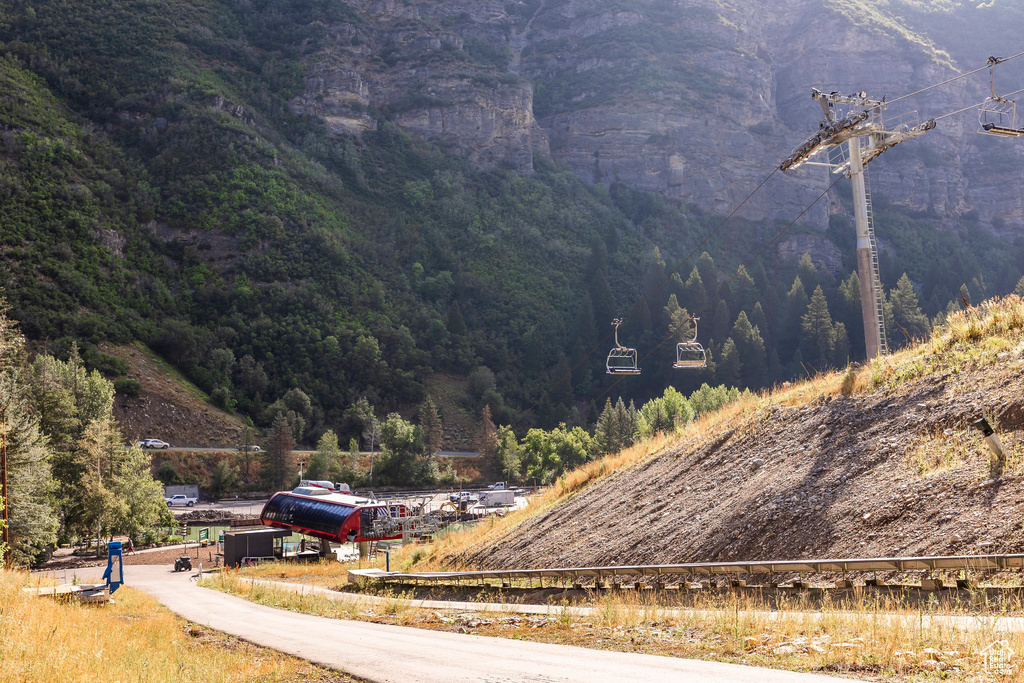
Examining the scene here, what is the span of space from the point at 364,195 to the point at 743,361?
7155cm

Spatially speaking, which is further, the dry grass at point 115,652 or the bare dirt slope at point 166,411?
the bare dirt slope at point 166,411

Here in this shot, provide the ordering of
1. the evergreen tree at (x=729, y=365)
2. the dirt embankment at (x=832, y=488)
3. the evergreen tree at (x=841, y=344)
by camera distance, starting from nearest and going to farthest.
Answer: the dirt embankment at (x=832, y=488)
the evergreen tree at (x=841, y=344)
the evergreen tree at (x=729, y=365)

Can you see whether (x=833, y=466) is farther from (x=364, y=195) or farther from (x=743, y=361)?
(x=364, y=195)

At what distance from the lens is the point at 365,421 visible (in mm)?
83062

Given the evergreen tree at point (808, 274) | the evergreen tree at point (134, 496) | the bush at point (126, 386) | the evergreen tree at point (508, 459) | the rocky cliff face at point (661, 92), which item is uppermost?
the rocky cliff face at point (661, 92)

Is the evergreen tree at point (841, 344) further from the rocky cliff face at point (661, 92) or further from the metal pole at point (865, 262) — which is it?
the metal pole at point (865, 262)

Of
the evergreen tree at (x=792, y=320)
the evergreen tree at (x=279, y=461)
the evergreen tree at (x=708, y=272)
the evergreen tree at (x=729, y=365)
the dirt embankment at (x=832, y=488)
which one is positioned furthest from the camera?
the evergreen tree at (x=708, y=272)

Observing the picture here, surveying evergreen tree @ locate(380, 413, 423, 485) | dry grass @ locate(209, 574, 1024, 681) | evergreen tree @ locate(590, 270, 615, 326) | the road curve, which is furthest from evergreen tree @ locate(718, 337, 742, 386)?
the road curve

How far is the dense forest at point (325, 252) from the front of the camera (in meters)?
88.4

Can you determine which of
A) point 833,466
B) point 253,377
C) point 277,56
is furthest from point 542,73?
point 833,466

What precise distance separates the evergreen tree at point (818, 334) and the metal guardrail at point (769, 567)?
329 ft

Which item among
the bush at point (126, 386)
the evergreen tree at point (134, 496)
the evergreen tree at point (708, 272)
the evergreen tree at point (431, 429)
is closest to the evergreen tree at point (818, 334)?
the evergreen tree at point (708, 272)

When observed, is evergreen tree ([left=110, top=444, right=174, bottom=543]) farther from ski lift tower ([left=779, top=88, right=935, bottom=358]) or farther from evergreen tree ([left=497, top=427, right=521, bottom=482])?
ski lift tower ([left=779, top=88, right=935, bottom=358])

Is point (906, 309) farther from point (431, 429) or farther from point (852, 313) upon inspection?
point (431, 429)
